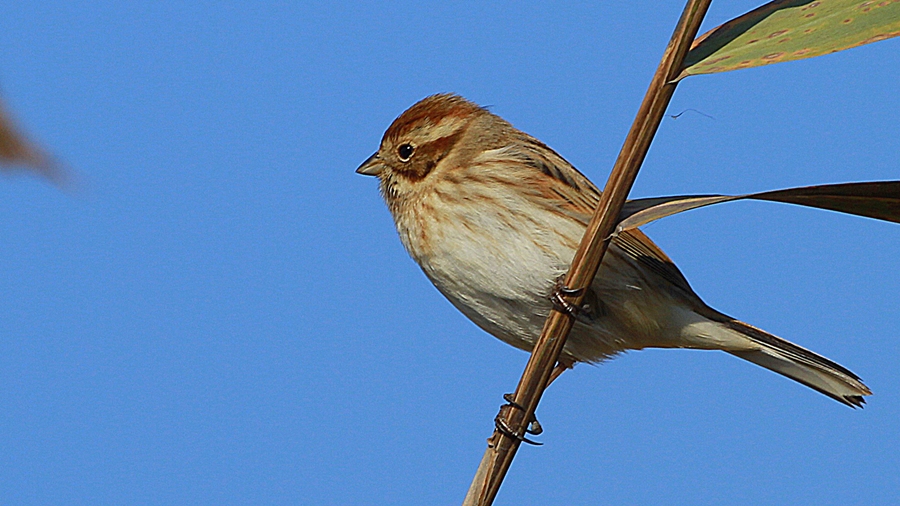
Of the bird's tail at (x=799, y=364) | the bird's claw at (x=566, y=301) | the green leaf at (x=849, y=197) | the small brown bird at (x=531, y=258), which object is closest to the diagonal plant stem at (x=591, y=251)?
the bird's claw at (x=566, y=301)

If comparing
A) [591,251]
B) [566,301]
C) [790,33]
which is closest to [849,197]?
[790,33]

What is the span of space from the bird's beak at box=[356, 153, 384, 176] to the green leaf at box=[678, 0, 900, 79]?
1924 mm

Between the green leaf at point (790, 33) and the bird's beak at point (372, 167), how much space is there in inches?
75.7

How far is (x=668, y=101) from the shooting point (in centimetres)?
187

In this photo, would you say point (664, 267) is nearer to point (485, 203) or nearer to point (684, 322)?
point (684, 322)

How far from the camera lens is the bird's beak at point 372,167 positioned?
12.3ft

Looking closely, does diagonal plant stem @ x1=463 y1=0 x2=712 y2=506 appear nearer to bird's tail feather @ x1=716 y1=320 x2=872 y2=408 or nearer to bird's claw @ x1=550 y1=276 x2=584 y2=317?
bird's claw @ x1=550 y1=276 x2=584 y2=317

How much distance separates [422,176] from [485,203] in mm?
390

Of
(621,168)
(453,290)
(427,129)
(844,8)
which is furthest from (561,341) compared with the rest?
(427,129)

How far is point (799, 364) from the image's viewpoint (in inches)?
135

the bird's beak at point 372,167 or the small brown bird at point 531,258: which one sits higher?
the bird's beak at point 372,167

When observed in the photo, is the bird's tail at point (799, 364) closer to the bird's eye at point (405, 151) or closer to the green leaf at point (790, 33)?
the bird's eye at point (405, 151)

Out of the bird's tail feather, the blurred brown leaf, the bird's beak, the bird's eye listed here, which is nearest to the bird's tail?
the bird's tail feather

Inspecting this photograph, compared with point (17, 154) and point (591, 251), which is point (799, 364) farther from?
point (17, 154)
